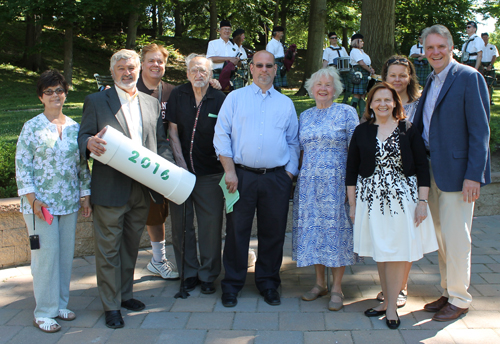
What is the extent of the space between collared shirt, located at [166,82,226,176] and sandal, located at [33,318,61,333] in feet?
5.54

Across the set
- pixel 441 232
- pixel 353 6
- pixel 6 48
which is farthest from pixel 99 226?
pixel 353 6

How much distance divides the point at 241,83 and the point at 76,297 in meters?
5.21

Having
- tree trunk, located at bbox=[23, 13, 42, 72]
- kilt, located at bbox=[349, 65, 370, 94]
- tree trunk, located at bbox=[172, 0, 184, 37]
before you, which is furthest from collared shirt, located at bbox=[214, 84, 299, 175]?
tree trunk, located at bbox=[172, 0, 184, 37]

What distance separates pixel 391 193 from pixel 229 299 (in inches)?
65.5

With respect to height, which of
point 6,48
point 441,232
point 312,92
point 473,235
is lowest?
point 473,235

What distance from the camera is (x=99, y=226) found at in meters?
3.64

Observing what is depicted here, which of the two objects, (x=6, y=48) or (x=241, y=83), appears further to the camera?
(x=6, y=48)

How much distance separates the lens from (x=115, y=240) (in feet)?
11.9

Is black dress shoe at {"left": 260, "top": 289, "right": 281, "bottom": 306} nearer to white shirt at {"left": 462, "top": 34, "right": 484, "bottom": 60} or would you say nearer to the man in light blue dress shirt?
the man in light blue dress shirt

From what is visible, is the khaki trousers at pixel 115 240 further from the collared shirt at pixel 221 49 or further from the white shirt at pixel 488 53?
the white shirt at pixel 488 53

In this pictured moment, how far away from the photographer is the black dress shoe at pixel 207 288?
420cm

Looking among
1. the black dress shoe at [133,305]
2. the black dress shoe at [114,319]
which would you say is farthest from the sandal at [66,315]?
the black dress shoe at [133,305]

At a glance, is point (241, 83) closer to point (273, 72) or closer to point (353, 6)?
point (273, 72)

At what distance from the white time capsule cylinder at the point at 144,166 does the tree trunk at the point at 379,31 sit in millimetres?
7325
